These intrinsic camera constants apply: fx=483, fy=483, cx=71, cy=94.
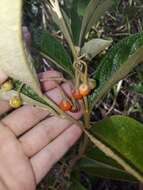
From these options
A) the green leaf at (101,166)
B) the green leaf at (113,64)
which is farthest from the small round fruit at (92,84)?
the green leaf at (101,166)

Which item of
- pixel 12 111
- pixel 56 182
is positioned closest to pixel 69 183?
pixel 56 182

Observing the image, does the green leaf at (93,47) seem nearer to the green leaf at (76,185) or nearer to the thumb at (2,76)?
the thumb at (2,76)

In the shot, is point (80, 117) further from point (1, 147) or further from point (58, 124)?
point (1, 147)

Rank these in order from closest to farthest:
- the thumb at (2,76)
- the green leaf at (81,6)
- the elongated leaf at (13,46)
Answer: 1. the elongated leaf at (13,46)
2. the thumb at (2,76)
3. the green leaf at (81,6)

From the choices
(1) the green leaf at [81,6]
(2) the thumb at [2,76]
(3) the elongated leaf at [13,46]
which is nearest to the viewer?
(3) the elongated leaf at [13,46]

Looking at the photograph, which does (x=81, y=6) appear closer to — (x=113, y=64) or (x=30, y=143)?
(x=113, y=64)

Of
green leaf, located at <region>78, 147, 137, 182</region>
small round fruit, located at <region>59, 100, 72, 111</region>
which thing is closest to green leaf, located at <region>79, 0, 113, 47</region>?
small round fruit, located at <region>59, 100, 72, 111</region>

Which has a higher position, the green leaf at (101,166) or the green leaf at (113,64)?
the green leaf at (113,64)
